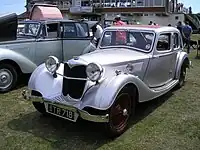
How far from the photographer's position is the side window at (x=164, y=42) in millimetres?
5887

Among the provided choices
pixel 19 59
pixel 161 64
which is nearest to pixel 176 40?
pixel 161 64

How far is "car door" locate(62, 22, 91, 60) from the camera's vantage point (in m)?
8.27

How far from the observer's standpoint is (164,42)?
6172mm

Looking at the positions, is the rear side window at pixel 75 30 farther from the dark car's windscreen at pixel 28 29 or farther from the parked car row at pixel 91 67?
the dark car's windscreen at pixel 28 29

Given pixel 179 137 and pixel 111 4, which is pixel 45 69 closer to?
pixel 179 137

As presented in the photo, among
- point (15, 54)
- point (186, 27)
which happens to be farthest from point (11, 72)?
point (186, 27)

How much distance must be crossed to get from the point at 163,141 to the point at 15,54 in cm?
424

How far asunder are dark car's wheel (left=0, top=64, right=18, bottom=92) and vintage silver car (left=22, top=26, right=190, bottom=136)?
1.95 meters

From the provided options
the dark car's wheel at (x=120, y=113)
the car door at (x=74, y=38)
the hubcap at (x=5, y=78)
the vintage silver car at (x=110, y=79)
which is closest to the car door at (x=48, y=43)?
the car door at (x=74, y=38)

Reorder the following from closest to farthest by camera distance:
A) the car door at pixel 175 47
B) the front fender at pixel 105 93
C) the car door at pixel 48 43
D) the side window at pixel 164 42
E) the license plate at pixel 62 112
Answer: the front fender at pixel 105 93, the license plate at pixel 62 112, the side window at pixel 164 42, the car door at pixel 175 47, the car door at pixel 48 43

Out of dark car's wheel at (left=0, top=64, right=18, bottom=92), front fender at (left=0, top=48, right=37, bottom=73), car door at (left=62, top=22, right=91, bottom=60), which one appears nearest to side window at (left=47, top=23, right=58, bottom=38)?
car door at (left=62, top=22, right=91, bottom=60)

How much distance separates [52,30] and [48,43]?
461 mm

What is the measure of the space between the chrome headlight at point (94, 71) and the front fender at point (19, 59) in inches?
128

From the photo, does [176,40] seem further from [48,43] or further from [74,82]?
[74,82]
